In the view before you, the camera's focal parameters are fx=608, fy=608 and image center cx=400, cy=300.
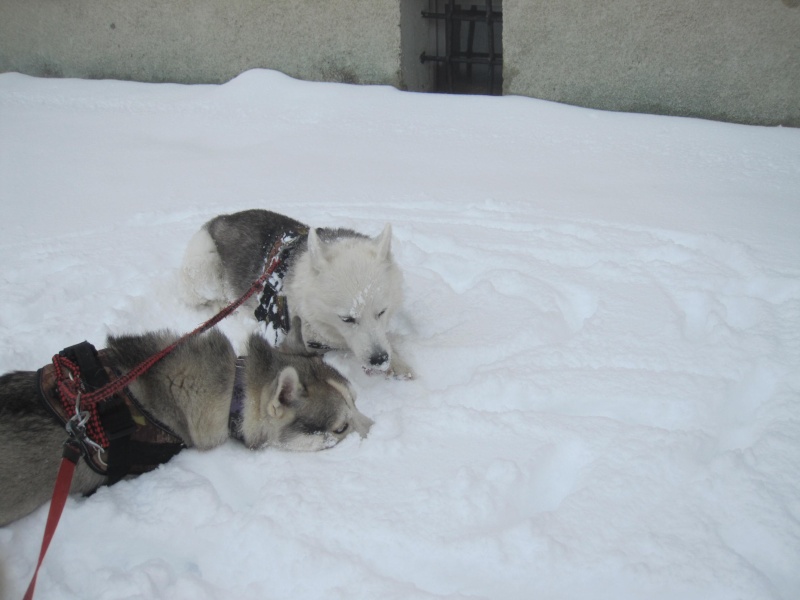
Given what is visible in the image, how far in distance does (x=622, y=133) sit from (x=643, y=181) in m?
1.18

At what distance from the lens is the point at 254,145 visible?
21.1 feet

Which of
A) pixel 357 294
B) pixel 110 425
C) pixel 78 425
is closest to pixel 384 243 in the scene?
pixel 357 294

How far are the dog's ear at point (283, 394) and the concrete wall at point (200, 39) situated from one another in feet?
19.4

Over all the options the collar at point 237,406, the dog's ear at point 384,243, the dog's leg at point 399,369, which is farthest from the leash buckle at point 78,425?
the dog's ear at point 384,243

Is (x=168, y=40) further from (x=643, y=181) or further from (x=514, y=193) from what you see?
(x=643, y=181)

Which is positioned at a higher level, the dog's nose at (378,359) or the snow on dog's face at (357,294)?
the snow on dog's face at (357,294)

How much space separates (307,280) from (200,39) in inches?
238

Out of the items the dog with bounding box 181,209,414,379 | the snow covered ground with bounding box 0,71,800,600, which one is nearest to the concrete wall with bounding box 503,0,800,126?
the snow covered ground with bounding box 0,71,800,600

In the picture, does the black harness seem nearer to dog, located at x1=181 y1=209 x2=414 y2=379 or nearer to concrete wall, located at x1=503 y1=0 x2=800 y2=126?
A: dog, located at x1=181 y1=209 x2=414 y2=379

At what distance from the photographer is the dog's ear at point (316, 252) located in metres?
3.22

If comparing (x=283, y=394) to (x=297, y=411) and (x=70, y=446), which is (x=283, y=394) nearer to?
(x=297, y=411)

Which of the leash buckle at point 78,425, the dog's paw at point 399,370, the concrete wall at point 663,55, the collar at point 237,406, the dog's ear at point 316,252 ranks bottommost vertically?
the dog's paw at point 399,370

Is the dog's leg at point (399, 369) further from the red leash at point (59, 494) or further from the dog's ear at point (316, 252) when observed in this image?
the red leash at point (59, 494)

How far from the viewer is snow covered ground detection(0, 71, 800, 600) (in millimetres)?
2096
